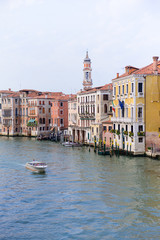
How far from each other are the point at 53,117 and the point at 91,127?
21.5 m

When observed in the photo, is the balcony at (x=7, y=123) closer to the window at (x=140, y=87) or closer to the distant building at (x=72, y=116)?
the distant building at (x=72, y=116)

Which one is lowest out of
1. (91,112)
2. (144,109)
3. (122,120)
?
(122,120)

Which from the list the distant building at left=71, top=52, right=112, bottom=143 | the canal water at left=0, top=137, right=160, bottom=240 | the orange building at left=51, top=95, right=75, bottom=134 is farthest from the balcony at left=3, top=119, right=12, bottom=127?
the canal water at left=0, top=137, right=160, bottom=240

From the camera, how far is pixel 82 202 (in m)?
22.4

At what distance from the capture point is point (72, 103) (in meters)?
70.1

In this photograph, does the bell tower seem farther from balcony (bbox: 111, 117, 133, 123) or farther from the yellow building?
the yellow building

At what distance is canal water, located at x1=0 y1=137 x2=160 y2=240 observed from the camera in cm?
1767

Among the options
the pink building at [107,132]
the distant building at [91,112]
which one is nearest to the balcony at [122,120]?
the pink building at [107,132]

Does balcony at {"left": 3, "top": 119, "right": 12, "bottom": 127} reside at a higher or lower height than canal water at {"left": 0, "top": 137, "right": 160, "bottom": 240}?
higher

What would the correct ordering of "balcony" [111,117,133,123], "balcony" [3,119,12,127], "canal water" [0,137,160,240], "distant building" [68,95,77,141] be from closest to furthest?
1. "canal water" [0,137,160,240]
2. "balcony" [111,117,133,123]
3. "distant building" [68,95,77,141]
4. "balcony" [3,119,12,127]

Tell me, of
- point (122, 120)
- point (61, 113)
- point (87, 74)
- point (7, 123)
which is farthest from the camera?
point (7, 123)

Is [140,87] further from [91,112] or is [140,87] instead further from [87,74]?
[87,74]

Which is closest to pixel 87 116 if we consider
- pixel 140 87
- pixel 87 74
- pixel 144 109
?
pixel 87 74

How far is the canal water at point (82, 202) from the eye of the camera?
1767 centimetres
